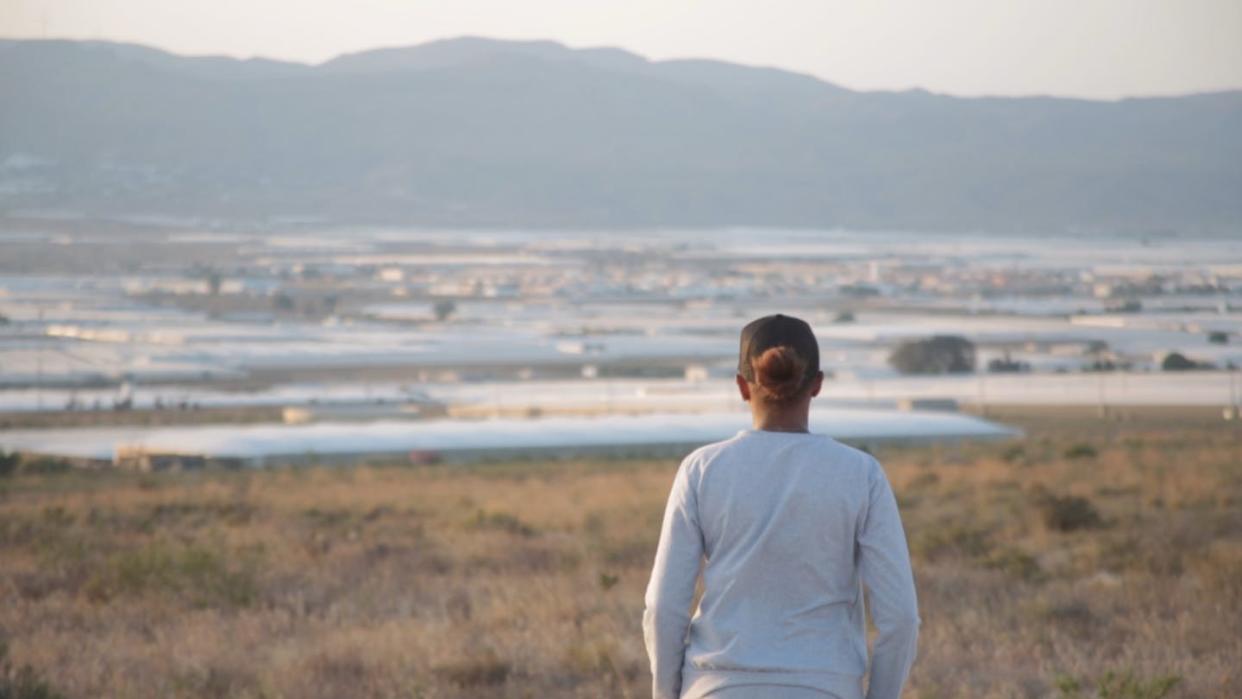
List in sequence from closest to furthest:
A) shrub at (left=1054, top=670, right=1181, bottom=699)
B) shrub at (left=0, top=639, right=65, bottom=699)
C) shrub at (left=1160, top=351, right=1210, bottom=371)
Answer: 1. shrub at (left=1054, top=670, right=1181, bottom=699)
2. shrub at (left=0, top=639, right=65, bottom=699)
3. shrub at (left=1160, top=351, right=1210, bottom=371)

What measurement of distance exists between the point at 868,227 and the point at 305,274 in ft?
168

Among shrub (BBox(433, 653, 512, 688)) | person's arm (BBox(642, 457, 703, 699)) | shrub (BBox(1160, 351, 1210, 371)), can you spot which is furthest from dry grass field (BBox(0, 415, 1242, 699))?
shrub (BBox(1160, 351, 1210, 371))

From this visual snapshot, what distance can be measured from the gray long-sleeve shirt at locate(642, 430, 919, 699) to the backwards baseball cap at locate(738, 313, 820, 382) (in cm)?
15

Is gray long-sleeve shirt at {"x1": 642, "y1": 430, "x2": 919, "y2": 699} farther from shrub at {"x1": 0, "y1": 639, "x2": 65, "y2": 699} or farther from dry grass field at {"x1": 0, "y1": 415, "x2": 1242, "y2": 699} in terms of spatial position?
shrub at {"x1": 0, "y1": 639, "x2": 65, "y2": 699}

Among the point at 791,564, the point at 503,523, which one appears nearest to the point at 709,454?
the point at 791,564

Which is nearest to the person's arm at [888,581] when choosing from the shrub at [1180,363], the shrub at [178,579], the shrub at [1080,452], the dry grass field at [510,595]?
the dry grass field at [510,595]

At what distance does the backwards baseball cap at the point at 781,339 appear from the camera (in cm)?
336

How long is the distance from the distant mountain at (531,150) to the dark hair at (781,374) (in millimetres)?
99304

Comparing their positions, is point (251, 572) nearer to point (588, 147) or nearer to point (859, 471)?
point (859, 471)

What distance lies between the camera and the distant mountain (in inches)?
5064

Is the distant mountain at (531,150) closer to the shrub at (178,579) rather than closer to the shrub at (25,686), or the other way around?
the shrub at (178,579)

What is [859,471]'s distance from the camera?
11.0ft

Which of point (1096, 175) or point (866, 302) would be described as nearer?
point (866, 302)

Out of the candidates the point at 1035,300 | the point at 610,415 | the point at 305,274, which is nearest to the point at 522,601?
the point at 610,415
